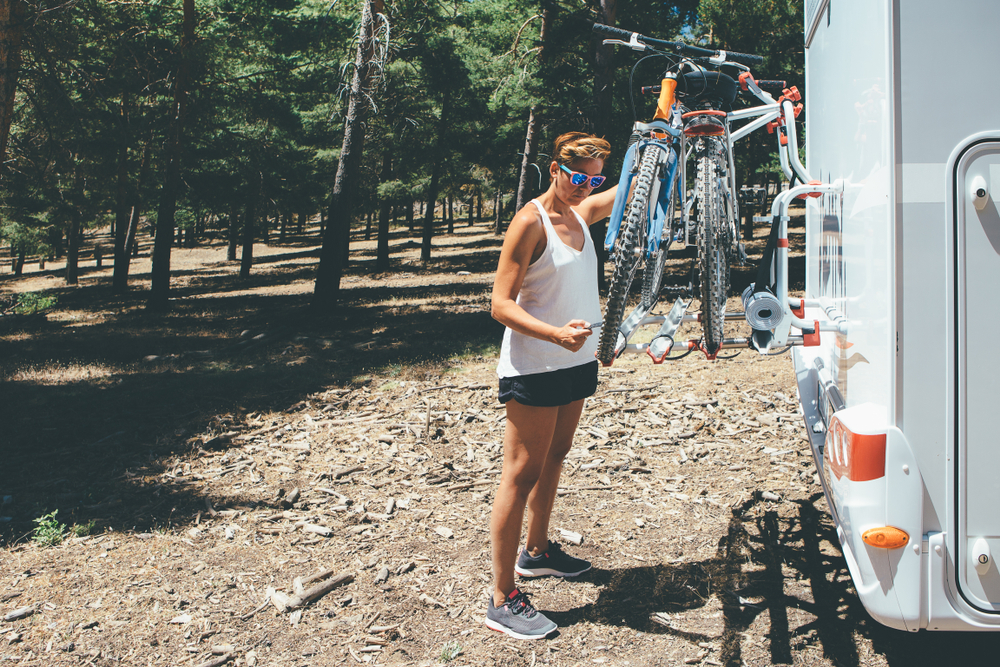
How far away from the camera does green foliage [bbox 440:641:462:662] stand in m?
3.44

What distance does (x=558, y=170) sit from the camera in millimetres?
3354

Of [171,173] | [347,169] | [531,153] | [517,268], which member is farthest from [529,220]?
[531,153]

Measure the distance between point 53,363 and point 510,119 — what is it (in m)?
16.6

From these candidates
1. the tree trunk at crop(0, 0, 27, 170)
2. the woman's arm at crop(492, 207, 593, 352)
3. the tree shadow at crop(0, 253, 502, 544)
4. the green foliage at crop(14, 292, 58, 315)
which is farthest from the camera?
the green foliage at crop(14, 292, 58, 315)

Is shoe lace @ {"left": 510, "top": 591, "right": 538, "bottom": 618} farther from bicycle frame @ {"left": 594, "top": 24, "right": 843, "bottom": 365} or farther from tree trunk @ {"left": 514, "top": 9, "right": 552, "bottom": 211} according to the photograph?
tree trunk @ {"left": 514, "top": 9, "right": 552, "bottom": 211}

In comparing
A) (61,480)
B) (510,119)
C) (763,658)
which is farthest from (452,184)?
(763,658)

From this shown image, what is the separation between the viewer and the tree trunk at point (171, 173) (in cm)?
1648

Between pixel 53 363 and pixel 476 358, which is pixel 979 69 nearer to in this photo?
pixel 476 358

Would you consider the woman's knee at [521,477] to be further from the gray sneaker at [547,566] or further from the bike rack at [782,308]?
the gray sneaker at [547,566]

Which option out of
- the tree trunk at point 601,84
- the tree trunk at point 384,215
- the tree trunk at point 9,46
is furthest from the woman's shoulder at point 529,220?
the tree trunk at point 384,215

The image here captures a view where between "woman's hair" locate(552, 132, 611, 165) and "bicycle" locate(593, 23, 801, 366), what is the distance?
312mm

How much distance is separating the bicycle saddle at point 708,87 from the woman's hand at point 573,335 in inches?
62.4

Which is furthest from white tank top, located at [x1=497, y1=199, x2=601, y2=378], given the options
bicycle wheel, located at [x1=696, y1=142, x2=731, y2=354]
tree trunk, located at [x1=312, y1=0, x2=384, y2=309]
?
tree trunk, located at [x1=312, y1=0, x2=384, y2=309]

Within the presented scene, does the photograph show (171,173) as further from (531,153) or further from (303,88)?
(531,153)
